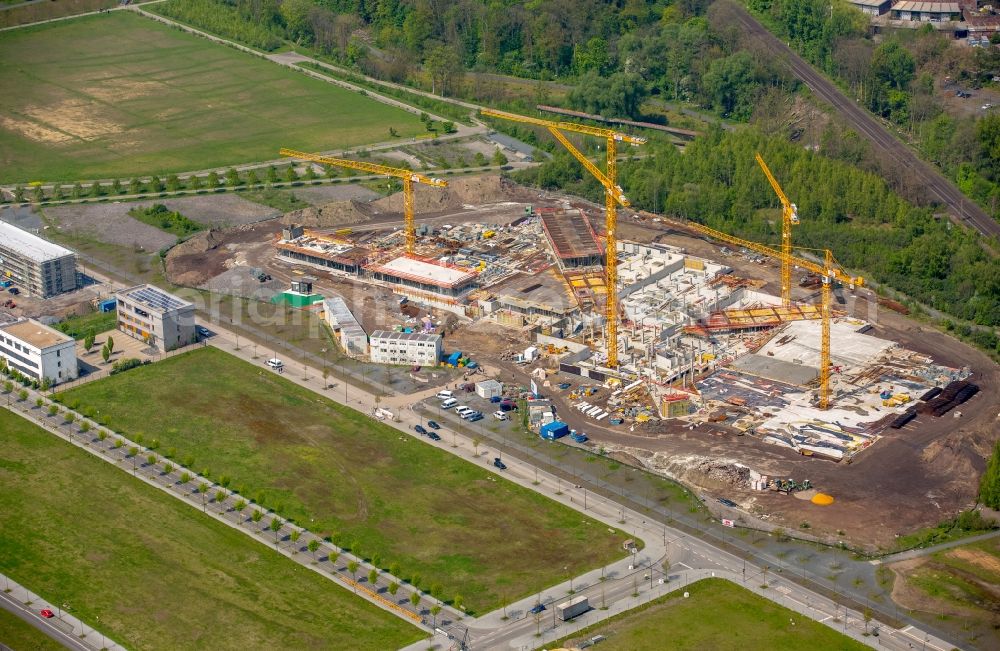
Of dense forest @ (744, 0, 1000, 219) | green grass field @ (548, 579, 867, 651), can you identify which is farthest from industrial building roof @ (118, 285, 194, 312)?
dense forest @ (744, 0, 1000, 219)

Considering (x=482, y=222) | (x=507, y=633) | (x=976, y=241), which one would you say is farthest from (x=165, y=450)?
(x=976, y=241)

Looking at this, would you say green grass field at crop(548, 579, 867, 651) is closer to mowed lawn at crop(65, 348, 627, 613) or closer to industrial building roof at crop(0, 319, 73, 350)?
mowed lawn at crop(65, 348, 627, 613)

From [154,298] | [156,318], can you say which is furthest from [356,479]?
[154,298]

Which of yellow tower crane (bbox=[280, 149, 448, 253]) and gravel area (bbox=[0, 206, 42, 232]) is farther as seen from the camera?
gravel area (bbox=[0, 206, 42, 232])

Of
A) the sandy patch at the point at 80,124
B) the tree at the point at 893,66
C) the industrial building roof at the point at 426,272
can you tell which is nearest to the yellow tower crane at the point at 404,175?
the industrial building roof at the point at 426,272

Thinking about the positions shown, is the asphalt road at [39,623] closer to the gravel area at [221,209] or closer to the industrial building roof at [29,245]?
the industrial building roof at [29,245]

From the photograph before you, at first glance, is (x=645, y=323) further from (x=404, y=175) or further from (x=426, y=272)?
(x=404, y=175)
